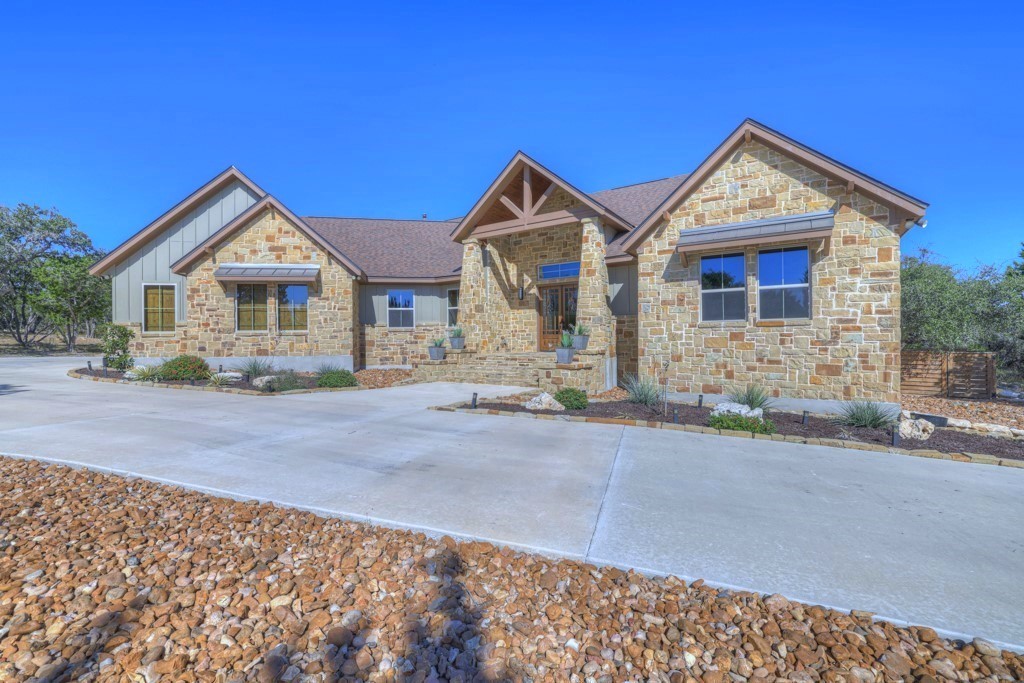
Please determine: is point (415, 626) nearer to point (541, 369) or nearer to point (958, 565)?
point (958, 565)

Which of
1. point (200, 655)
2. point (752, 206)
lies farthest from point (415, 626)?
point (752, 206)

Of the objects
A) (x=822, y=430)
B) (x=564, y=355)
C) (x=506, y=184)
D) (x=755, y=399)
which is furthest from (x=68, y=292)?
(x=822, y=430)

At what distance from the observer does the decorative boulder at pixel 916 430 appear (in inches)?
278

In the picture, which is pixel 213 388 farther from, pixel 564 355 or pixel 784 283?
pixel 784 283

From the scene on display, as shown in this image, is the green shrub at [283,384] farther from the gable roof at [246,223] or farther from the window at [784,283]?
the window at [784,283]

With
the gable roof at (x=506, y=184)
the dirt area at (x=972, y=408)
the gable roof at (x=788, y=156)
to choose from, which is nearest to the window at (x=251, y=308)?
the gable roof at (x=506, y=184)

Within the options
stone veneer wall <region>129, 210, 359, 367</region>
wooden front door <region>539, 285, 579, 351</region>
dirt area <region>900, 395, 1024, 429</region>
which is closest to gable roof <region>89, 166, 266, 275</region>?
stone veneer wall <region>129, 210, 359, 367</region>

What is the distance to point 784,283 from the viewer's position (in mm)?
10180

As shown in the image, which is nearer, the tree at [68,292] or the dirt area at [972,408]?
the dirt area at [972,408]

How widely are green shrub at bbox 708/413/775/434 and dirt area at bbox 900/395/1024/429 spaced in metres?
4.91

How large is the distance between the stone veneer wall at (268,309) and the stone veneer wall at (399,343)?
1199 mm

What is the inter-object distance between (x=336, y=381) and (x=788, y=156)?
39.5 feet

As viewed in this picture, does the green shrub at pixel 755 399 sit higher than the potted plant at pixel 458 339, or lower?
lower

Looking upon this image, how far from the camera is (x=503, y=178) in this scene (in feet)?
45.6
